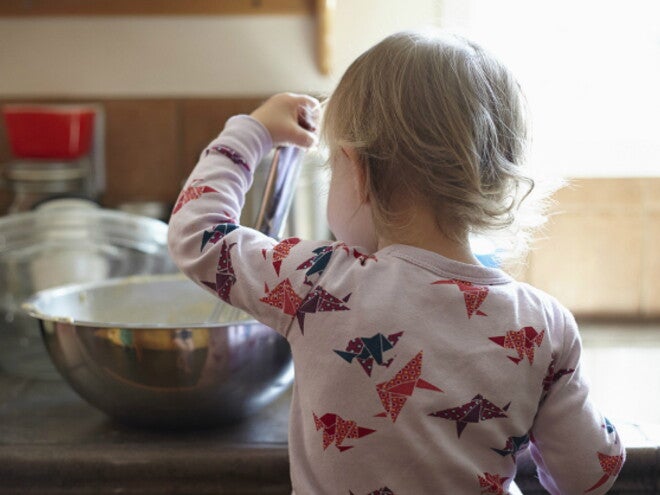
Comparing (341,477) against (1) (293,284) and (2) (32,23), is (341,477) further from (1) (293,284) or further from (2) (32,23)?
(2) (32,23)

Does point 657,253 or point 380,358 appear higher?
point 380,358

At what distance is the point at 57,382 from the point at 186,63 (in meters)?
0.66

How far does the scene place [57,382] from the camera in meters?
0.95

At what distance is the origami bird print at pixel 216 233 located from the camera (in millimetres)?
592

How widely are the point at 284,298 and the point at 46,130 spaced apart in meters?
0.86

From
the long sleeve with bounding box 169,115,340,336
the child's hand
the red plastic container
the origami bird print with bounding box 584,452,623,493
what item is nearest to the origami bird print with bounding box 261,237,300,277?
the long sleeve with bounding box 169,115,340,336

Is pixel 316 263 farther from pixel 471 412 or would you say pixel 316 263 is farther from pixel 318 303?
pixel 471 412

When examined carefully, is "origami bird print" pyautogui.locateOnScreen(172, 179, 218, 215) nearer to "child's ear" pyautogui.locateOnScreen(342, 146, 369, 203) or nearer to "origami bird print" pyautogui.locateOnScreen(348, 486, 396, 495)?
"child's ear" pyautogui.locateOnScreen(342, 146, 369, 203)

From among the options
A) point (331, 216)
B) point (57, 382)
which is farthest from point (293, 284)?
point (57, 382)

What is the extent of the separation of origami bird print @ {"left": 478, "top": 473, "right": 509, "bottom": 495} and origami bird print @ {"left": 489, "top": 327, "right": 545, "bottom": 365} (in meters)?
0.07

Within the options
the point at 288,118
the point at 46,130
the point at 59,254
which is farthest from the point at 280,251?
the point at 46,130

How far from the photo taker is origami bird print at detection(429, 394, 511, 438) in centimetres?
55

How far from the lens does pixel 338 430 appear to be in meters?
0.56

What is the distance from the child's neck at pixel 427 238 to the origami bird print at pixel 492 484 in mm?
135
